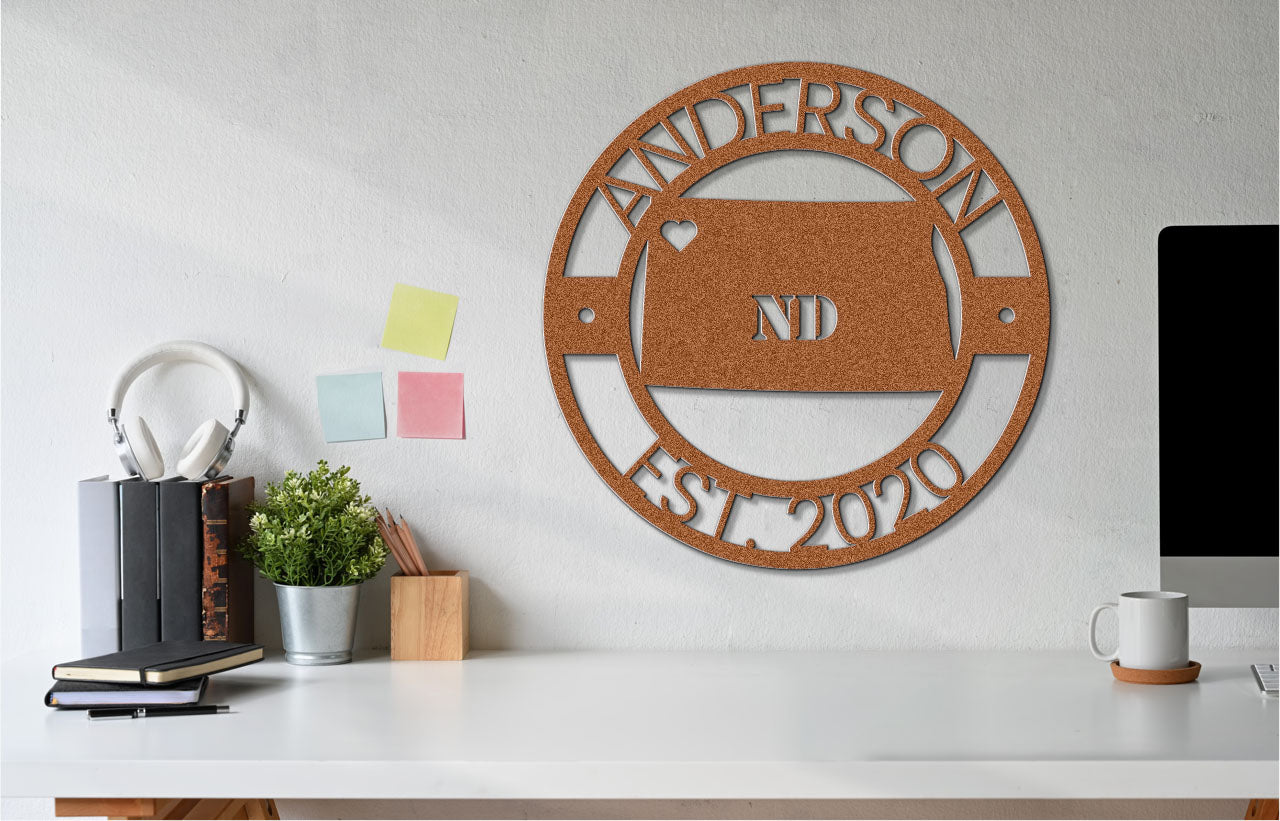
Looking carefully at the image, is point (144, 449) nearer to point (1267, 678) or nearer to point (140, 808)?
point (140, 808)

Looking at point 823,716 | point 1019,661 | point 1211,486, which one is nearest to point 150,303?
point 823,716

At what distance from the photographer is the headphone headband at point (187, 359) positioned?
4.83 feet

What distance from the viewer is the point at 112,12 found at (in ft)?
5.03

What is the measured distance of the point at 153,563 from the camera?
4.57ft

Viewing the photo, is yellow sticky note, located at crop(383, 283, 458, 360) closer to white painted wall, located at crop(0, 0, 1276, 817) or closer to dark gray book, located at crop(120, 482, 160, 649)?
white painted wall, located at crop(0, 0, 1276, 817)

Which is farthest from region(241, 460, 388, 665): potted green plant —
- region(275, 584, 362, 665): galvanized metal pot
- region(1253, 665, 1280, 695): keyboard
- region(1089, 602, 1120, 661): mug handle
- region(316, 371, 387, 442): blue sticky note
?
region(1253, 665, 1280, 695): keyboard

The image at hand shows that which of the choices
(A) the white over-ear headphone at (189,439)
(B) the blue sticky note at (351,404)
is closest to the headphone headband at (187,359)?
(A) the white over-ear headphone at (189,439)

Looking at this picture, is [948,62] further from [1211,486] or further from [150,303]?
[150,303]

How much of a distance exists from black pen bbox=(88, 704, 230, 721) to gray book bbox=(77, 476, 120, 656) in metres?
0.24

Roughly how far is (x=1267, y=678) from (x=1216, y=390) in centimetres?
35

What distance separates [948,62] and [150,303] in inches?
47.1

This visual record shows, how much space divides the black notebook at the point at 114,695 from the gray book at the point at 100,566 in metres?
0.20

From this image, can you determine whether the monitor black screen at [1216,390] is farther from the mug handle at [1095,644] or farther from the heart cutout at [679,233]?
the heart cutout at [679,233]

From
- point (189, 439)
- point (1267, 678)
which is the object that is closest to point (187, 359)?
point (189, 439)
